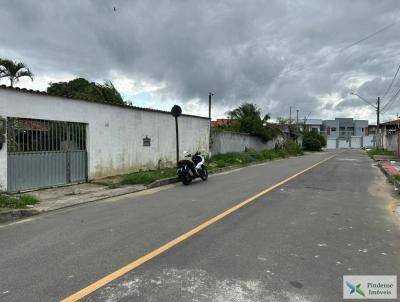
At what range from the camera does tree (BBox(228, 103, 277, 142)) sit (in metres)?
35.9

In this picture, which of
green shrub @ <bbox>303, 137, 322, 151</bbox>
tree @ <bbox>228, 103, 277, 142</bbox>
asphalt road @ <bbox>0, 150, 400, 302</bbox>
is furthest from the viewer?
green shrub @ <bbox>303, 137, 322, 151</bbox>

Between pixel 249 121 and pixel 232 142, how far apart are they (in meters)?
6.47

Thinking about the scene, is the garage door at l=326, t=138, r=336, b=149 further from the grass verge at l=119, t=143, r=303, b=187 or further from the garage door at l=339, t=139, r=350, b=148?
the grass verge at l=119, t=143, r=303, b=187

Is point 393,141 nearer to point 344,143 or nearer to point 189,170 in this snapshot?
point 189,170

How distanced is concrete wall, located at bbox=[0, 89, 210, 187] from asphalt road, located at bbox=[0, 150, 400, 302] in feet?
13.7

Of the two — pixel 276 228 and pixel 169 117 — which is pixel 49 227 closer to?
pixel 276 228

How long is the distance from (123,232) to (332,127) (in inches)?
4654

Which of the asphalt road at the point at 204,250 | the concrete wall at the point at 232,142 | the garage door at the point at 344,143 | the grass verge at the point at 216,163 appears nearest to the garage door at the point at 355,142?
the garage door at the point at 344,143

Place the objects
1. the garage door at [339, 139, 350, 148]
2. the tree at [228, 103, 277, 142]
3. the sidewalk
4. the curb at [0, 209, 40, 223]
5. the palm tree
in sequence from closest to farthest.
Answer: the curb at [0, 209, 40, 223] < the sidewalk < the palm tree < the tree at [228, 103, 277, 142] < the garage door at [339, 139, 350, 148]

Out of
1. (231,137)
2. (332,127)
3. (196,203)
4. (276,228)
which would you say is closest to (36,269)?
A: (276,228)

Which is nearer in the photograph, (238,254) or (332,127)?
(238,254)

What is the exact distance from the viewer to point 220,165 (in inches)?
840

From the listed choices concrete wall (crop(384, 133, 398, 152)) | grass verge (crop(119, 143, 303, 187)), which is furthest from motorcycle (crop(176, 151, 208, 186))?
concrete wall (crop(384, 133, 398, 152))

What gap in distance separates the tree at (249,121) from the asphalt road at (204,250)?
86.3 ft
